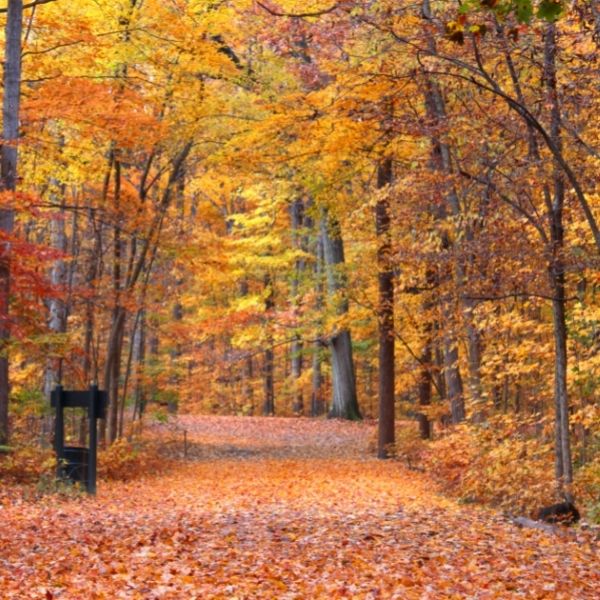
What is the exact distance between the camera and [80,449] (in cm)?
1363

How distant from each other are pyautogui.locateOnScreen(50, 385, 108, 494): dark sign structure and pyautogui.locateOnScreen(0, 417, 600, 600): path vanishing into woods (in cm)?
49

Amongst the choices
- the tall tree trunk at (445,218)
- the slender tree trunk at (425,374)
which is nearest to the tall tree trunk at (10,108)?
the tall tree trunk at (445,218)

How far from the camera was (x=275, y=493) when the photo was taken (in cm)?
1442

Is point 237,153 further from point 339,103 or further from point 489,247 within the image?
point 489,247

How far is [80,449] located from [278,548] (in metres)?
5.92

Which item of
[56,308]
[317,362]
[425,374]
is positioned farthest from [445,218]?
[317,362]

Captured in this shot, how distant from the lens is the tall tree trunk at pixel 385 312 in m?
18.2

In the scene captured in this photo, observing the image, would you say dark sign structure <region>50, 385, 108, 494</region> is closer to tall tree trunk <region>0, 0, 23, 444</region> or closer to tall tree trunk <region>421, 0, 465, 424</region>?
tall tree trunk <region>0, 0, 23, 444</region>

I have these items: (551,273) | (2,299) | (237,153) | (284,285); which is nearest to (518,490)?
(551,273)

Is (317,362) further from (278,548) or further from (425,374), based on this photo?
(278,548)

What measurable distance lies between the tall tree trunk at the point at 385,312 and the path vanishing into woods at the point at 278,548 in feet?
15.7

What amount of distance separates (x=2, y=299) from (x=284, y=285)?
26059 millimetres

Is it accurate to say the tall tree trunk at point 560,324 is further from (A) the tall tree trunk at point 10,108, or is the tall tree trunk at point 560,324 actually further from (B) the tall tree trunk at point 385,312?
(A) the tall tree trunk at point 10,108

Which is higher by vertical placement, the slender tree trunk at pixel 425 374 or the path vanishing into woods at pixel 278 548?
the slender tree trunk at pixel 425 374
